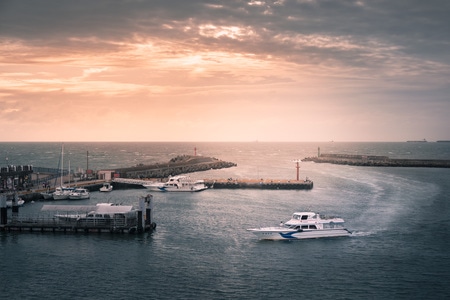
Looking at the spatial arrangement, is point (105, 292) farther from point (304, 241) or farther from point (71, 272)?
point (304, 241)

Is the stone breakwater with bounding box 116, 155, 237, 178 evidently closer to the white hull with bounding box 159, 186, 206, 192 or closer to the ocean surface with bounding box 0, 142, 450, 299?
the white hull with bounding box 159, 186, 206, 192

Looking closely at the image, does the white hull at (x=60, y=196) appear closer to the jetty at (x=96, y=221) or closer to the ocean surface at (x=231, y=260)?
the ocean surface at (x=231, y=260)

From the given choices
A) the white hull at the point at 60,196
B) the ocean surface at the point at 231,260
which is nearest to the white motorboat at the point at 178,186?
the white hull at the point at 60,196

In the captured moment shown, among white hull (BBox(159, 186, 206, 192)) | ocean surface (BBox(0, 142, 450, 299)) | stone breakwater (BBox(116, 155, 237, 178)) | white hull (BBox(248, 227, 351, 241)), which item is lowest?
ocean surface (BBox(0, 142, 450, 299))

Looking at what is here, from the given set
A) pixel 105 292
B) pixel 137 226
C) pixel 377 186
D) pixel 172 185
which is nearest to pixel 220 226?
pixel 137 226

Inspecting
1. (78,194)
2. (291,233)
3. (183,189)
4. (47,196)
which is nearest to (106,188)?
(78,194)

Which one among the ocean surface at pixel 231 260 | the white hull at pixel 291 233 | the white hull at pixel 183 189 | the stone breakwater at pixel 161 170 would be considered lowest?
the ocean surface at pixel 231 260

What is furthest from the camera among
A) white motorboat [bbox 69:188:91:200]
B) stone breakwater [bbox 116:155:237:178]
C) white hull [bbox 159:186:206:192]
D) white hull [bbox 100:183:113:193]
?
stone breakwater [bbox 116:155:237:178]

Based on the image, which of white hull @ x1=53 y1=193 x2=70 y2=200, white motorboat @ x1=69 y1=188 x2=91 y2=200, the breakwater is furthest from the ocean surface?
the breakwater
